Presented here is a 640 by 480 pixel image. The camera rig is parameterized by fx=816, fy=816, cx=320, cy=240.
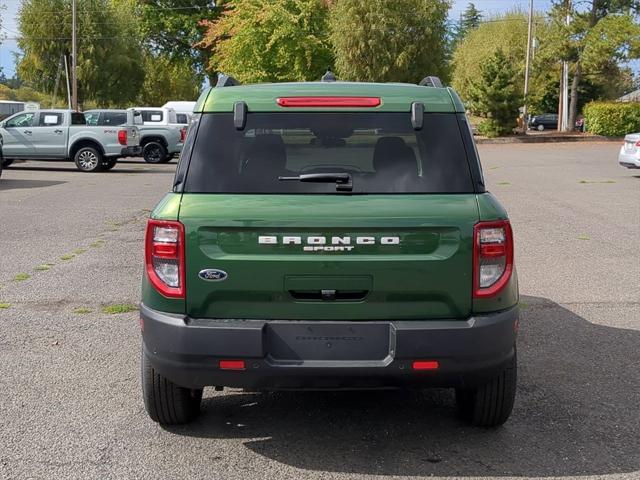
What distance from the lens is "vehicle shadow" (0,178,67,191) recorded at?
18.8m

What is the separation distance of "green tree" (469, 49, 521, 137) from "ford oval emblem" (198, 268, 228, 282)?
43.5 meters

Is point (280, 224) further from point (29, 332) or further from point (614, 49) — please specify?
point (614, 49)

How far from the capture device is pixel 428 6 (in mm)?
48969

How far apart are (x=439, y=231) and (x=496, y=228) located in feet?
0.95

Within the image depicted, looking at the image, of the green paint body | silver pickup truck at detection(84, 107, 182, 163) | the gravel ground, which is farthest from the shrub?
the green paint body

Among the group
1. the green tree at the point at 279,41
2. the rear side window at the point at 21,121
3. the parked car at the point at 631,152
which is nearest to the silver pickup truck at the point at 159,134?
the rear side window at the point at 21,121

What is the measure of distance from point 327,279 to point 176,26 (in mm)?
66650

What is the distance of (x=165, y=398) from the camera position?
4305 mm

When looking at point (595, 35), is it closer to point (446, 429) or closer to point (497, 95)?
point (497, 95)

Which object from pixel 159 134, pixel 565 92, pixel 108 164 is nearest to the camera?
pixel 108 164

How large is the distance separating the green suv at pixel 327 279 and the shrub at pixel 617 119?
46.9 meters

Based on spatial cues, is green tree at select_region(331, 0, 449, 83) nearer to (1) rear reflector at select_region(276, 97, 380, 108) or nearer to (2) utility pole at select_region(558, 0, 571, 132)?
(2) utility pole at select_region(558, 0, 571, 132)

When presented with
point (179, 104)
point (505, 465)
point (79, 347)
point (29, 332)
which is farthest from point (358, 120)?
point (179, 104)

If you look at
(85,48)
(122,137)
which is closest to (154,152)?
(122,137)
